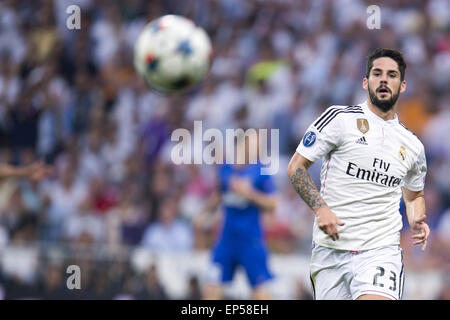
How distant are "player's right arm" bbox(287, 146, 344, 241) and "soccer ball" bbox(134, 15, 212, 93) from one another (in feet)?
10.5

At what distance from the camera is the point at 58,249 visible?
1100 cm

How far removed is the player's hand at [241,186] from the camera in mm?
8922

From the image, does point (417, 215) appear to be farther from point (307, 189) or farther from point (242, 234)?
point (242, 234)

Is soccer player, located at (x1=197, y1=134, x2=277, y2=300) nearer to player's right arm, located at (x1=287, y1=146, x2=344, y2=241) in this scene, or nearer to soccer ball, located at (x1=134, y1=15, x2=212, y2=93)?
soccer ball, located at (x1=134, y1=15, x2=212, y2=93)

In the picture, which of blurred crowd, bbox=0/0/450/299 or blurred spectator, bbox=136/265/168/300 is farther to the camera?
blurred crowd, bbox=0/0/450/299

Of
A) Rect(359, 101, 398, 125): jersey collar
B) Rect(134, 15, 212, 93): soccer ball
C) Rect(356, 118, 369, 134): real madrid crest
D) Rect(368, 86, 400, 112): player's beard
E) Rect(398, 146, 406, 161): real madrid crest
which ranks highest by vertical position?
Rect(134, 15, 212, 93): soccer ball

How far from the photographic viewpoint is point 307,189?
561 cm

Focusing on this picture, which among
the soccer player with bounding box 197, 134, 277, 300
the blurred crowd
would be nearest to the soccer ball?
the soccer player with bounding box 197, 134, 277, 300

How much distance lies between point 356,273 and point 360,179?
0.63 m

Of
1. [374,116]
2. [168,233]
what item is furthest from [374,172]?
[168,233]

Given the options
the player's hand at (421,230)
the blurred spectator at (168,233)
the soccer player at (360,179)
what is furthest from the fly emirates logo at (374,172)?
the blurred spectator at (168,233)

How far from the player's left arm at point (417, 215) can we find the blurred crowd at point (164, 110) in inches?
→ 133

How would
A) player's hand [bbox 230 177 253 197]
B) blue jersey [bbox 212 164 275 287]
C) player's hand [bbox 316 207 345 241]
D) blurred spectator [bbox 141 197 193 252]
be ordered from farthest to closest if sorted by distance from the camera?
blurred spectator [bbox 141 197 193 252]
blue jersey [bbox 212 164 275 287]
player's hand [bbox 230 177 253 197]
player's hand [bbox 316 207 345 241]

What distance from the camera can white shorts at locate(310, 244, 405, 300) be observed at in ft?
18.1
